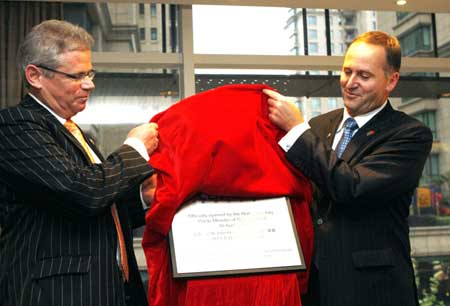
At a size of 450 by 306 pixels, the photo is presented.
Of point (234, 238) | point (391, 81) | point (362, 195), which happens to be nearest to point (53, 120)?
point (234, 238)

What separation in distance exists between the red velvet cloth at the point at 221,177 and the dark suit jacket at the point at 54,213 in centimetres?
11

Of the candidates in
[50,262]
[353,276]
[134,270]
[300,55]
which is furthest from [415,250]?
[50,262]

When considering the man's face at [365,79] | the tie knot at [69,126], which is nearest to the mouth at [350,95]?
the man's face at [365,79]

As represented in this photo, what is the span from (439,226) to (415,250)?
284mm

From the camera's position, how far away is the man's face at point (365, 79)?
2217mm

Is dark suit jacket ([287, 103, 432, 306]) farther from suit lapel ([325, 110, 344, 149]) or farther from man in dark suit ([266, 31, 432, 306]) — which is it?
suit lapel ([325, 110, 344, 149])

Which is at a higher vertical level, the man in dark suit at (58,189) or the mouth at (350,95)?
the mouth at (350,95)

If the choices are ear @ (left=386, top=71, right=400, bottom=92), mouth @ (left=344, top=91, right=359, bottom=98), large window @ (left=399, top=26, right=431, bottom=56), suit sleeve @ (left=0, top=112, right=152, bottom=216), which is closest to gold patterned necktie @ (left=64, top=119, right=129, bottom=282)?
suit sleeve @ (left=0, top=112, right=152, bottom=216)

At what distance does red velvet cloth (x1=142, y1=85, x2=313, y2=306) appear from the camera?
188cm

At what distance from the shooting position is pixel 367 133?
218 centimetres

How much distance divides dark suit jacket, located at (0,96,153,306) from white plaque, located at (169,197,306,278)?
196 mm

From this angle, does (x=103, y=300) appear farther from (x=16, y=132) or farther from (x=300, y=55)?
(x=300, y=55)

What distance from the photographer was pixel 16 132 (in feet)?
5.82

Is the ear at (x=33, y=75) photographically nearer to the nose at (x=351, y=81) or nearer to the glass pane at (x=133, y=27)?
the nose at (x=351, y=81)
